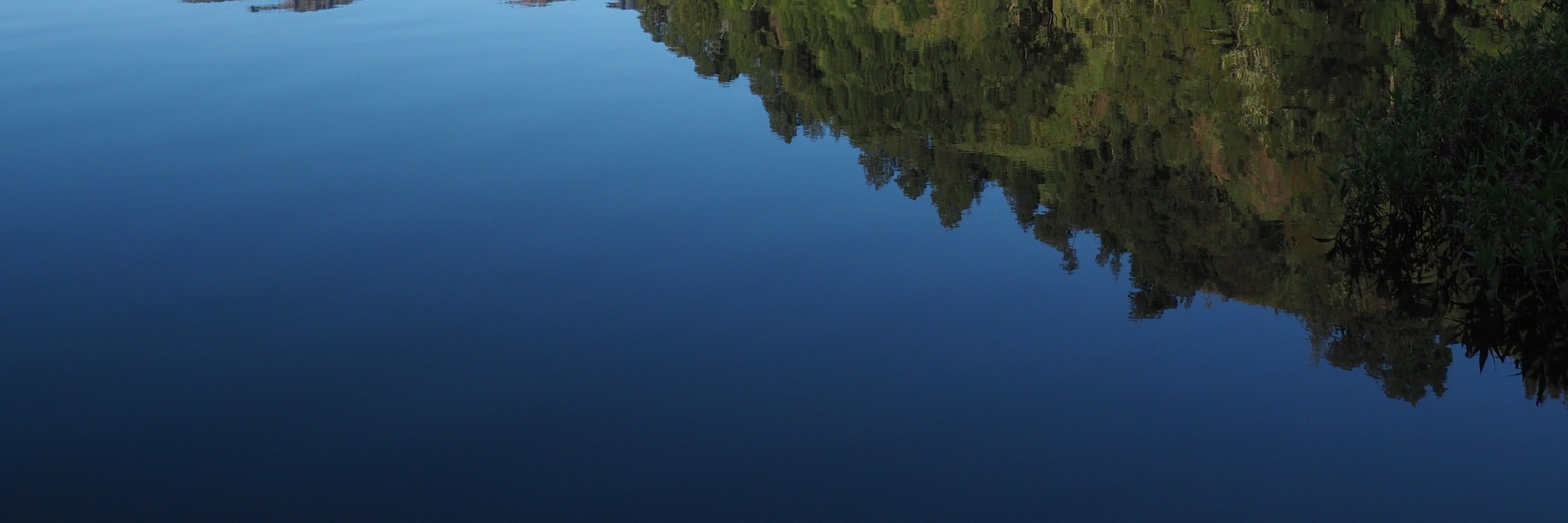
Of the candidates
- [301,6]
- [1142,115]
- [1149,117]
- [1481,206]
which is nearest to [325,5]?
[301,6]

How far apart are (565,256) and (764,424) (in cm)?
333

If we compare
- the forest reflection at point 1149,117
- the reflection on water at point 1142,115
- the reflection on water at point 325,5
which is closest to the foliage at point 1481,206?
the forest reflection at point 1149,117

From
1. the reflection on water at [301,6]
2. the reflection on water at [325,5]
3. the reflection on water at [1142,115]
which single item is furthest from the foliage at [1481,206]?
the reflection on water at [301,6]

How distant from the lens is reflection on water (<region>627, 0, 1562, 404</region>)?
9711 millimetres

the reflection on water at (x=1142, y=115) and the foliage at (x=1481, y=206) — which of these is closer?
the foliage at (x=1481, y=206)

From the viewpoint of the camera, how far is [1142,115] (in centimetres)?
1504

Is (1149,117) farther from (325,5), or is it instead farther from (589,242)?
(325,5)

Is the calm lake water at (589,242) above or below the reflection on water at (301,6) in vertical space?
below

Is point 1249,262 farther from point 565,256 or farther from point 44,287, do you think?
point 44,287

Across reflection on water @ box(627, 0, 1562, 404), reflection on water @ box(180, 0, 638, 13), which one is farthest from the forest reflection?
reflection on water @ box(180, 0, 638, 13)

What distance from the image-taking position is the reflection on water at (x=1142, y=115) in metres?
9.71

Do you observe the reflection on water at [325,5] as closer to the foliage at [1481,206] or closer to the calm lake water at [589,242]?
the calm lake water at [589,242]

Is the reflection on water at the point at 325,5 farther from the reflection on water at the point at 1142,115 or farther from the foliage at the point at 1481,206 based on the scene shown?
the foliage at the point at 1481,206

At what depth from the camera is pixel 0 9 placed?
26391 mm
